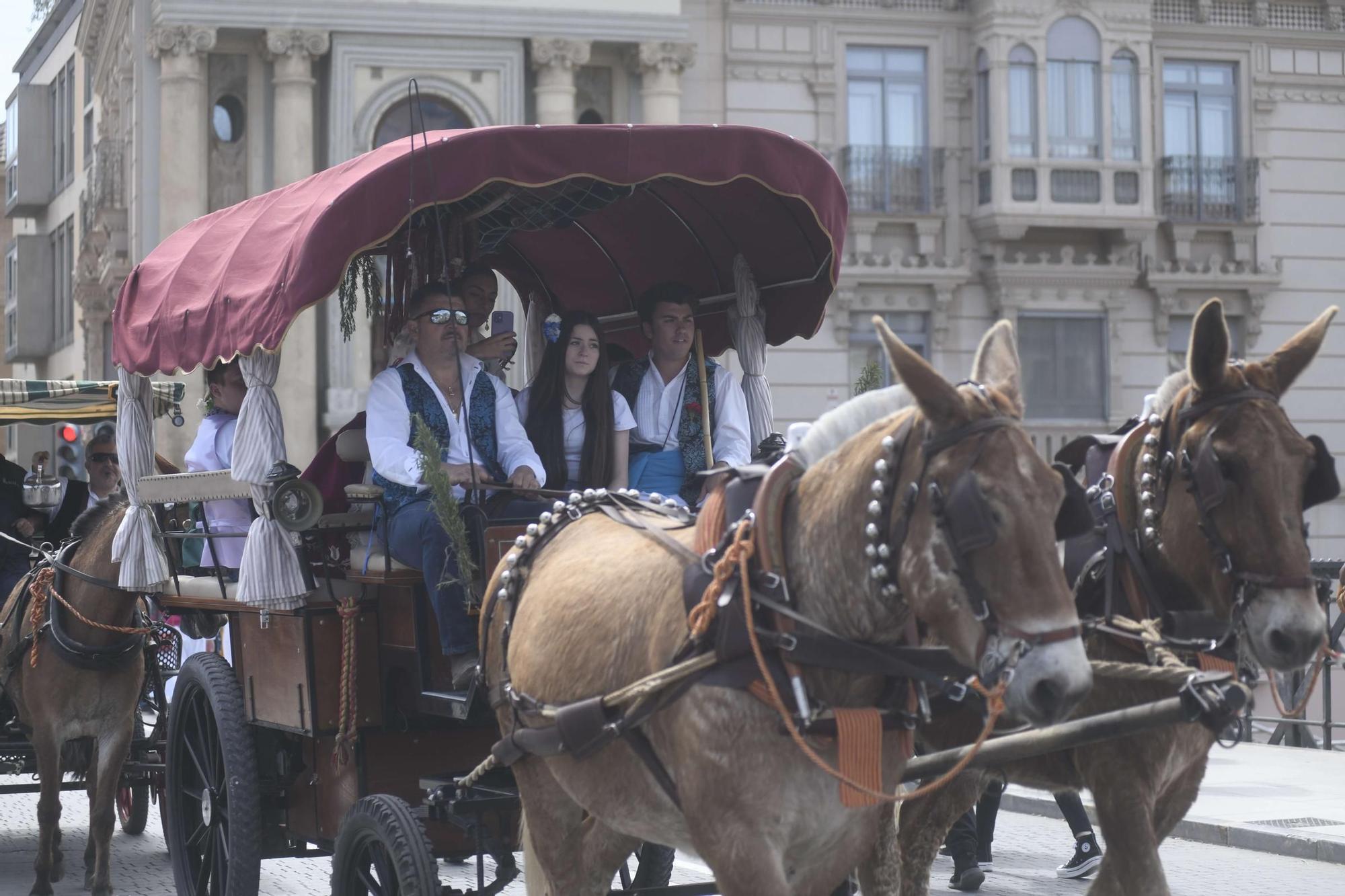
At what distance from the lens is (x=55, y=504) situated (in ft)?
36.9

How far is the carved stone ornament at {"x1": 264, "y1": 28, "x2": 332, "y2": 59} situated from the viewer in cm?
2389

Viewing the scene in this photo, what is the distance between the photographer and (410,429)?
6652 mm

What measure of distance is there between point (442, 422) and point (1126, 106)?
70.6 ft

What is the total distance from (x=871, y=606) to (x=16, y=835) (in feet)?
29.4

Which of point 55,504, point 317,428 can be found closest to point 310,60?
point 317,428

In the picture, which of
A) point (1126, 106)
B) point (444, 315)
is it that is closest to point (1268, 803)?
point (444, 315)

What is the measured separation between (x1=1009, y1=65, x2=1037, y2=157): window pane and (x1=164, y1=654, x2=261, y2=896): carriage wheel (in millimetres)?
20087

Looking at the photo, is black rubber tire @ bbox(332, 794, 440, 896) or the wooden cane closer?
black rubber tire @ bbox(332, 794, 440, 896)

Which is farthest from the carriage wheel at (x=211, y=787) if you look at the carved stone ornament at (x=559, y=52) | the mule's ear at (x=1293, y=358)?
the carved stone ornament at (x=559, y=52)

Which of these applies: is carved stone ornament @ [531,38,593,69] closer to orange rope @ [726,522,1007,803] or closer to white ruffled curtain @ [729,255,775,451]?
white ruffled curtain @ [729,255,775,451]

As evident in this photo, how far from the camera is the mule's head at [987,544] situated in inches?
150

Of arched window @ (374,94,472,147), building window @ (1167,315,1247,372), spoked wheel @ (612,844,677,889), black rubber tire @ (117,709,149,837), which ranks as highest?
arched window @ (374,94,472,147)

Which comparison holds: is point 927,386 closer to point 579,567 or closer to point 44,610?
point 579,567

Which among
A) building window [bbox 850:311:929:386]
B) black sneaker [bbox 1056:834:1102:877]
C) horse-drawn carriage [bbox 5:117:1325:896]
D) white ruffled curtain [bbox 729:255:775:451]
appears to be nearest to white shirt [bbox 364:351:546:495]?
horse-drawn carriage [bbox 5:117:1325:896]
